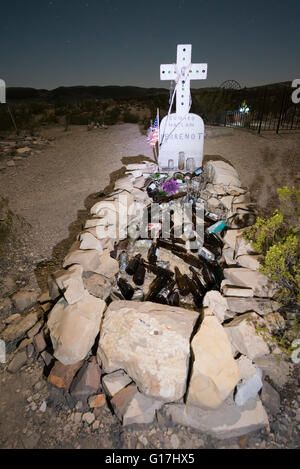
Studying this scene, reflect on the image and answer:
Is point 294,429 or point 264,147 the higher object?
point 264,147

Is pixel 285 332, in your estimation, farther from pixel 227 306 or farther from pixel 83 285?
pixel 83 285

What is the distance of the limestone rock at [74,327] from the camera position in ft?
7.39

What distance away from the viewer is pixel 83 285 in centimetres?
266

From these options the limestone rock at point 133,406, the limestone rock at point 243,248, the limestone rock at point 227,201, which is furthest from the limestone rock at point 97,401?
the limestone rock at point 227,201

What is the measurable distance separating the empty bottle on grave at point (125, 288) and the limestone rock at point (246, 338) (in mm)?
1188

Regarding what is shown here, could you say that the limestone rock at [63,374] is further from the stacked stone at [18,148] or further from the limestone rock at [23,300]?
the stacked stone at [18,148]

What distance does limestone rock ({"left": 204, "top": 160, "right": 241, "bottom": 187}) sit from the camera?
16.7ft

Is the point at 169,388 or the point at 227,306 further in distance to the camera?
the point at 227,306

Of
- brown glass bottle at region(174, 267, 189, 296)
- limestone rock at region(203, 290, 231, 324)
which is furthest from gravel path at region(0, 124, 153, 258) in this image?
limestone rock at region(203, 290, 231, 324)

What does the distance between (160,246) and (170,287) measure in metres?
0.83

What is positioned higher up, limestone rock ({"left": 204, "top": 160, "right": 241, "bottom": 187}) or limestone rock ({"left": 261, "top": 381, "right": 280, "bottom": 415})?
limestone rock ({"left": 204, "top": 160, "right": 241, "bottom": 187})

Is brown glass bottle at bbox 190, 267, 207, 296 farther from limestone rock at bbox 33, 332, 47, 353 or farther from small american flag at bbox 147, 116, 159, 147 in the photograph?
small american flag at bbox 147, 116, 159, 147

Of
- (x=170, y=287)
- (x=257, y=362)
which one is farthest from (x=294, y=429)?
(x=170, y=287)

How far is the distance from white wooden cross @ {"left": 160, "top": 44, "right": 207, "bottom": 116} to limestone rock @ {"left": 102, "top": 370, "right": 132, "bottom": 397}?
582 centimetres
